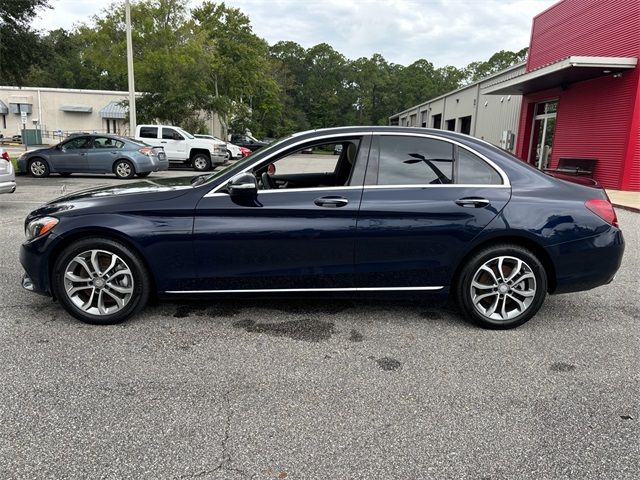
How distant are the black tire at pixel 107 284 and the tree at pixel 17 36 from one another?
54.9 feet

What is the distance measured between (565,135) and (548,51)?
4.66 metres

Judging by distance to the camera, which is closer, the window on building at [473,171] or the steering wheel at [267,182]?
the window on building at [473,171]

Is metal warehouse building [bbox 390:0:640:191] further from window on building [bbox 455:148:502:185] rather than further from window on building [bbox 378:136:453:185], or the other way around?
window on building [bbox 378:136:453:185]

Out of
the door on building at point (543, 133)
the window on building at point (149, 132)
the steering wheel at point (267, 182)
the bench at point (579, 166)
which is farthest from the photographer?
the window on building at point (149, 132)

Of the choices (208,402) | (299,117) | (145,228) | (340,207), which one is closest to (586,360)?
(340,207)

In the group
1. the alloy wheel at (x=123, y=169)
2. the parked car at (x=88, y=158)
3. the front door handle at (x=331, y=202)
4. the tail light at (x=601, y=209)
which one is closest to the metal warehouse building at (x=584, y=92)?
the tail light at (x=601, y=209)

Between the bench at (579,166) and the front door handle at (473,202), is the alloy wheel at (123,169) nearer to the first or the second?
the bench at (579,166)

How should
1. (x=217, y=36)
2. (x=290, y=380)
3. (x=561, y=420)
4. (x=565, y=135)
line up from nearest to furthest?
(x=561, y=420), (x=290, y=380), (x=565, y=135), (x=217, y=36)

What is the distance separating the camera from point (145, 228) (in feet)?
12.4

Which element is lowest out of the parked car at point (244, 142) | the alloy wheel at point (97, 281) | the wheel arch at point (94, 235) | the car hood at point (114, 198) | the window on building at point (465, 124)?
the alloy wheel at point (97, 281)

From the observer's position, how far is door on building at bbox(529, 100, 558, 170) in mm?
19234

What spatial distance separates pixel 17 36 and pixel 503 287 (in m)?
19.1

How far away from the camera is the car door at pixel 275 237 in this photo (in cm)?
378

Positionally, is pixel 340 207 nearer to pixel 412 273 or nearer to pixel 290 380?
pixel 412 273
